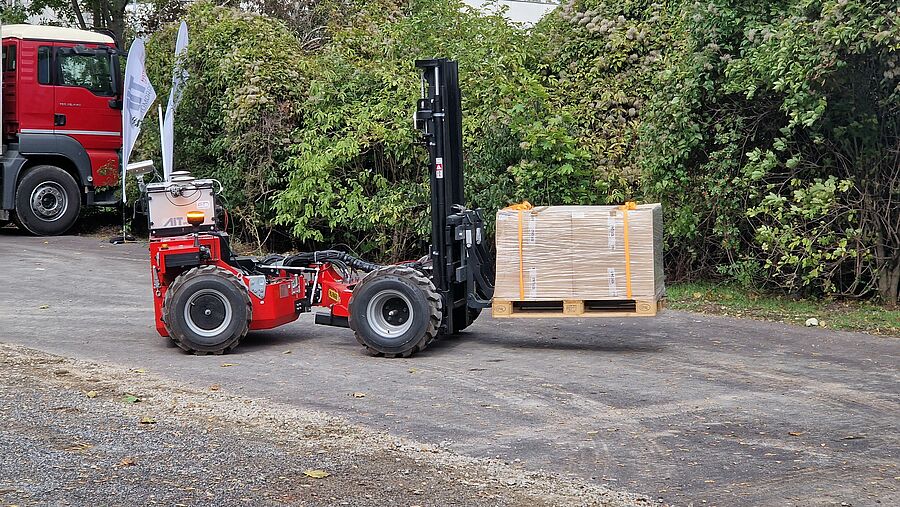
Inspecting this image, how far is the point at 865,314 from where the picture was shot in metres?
12.8

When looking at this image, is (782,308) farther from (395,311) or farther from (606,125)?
(395,311)

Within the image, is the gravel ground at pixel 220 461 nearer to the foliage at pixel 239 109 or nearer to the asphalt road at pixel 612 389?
the asphalt road at pixel 612 389

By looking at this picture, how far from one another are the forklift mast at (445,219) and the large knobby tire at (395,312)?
0.33 m

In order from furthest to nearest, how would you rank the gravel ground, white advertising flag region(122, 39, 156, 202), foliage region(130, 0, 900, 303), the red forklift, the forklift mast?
white advertising flag region(122, 39, 156, 202), foliage region(130, 0, 900, 303), the forklift mast, the red forklift, the gravel ground

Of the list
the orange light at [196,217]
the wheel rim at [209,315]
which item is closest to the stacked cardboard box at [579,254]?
the wheel rim at [209,315]

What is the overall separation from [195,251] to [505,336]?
3.30 meters

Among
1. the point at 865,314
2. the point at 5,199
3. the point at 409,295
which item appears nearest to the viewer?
the point at 409,295

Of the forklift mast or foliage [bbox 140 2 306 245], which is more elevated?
foliage [bbox 140 2 306 245]

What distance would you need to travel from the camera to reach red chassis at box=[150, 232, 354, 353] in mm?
10422

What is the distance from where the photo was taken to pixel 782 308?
43.8ft

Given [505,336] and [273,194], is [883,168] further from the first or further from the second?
[273,194]

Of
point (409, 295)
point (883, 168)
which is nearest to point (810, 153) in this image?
point (883, 168)

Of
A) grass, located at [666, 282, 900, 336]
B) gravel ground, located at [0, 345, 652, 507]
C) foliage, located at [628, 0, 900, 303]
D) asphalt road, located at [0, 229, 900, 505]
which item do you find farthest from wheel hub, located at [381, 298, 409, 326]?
foliage, located at [628, 0, 900, 303]

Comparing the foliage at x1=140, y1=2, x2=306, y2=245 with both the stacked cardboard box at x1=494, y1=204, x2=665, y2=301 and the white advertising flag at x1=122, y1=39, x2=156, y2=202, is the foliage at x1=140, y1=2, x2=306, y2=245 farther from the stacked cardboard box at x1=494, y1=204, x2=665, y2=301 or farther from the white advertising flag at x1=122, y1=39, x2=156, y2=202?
the stacked cardboard box at x1=494, y1=204, x2=665, y2=301
